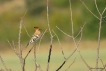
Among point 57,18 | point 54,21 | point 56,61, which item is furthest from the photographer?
point 57,18

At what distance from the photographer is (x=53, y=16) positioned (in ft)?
139

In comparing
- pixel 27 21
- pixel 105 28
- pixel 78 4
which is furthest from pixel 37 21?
pixel 105 28

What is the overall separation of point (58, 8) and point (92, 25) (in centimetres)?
962

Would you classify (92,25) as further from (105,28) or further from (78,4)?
(78,4)

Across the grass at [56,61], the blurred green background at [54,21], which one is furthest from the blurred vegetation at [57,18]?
the grass at [56,61]

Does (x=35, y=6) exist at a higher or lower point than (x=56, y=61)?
higher

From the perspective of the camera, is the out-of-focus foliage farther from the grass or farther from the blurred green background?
the grass

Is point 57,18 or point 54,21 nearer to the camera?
point 54,21

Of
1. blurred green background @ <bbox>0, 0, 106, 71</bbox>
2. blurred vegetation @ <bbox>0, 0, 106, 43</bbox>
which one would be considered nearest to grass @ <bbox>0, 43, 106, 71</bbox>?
blurred green background @ <bbox>0, 0, 106, 71</bbox>

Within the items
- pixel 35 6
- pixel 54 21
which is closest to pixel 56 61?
pixel 54 21

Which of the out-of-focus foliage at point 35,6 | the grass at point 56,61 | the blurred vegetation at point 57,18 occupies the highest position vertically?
the out-of-focus foliage at point 35,6

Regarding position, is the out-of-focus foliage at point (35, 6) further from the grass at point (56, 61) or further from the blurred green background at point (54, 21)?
the grass at point (56, 61)

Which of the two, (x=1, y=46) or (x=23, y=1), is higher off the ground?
(x=23, y=1)

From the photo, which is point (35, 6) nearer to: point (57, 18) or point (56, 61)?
point (57, 18)
